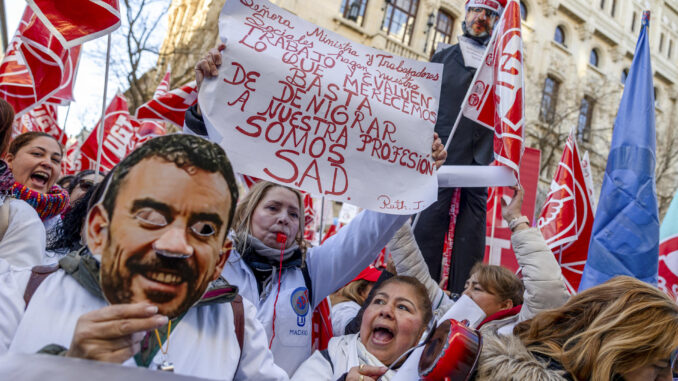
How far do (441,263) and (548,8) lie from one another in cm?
2250

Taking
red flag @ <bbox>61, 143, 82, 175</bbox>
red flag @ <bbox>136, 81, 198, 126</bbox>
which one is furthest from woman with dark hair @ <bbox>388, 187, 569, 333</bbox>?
red flag @ <bbox>61, 143, 82, 175</bbox>

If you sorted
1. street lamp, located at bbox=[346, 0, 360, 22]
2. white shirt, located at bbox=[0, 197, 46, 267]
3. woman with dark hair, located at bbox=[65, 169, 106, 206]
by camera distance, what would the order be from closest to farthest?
white shirt, located at bbox=[0, 197, 46, 267]
woman with dark hair, located at bbox=[65, 169, 106, 206]
street lamp, located at bbox=[346, 0, 360, 22]

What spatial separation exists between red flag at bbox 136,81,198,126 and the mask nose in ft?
6.94

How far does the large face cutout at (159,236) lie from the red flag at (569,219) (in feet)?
10.6

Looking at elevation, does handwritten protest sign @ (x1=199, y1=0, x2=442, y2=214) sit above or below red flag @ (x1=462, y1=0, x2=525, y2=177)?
below

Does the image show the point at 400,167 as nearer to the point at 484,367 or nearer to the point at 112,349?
the point at 484,367

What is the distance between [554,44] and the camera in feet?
76.1

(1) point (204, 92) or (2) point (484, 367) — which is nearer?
(2) point (484, 367)

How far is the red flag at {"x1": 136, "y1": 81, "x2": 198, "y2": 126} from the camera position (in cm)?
296

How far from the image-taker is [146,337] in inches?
39.0

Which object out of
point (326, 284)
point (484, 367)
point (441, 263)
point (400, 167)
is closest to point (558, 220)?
point (441, 263)

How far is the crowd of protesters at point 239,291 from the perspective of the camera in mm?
950

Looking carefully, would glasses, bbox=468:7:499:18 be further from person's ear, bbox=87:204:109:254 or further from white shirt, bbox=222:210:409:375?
person's ear, bbox=87:204:109:254

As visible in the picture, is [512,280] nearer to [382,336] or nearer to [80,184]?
[382,336]
